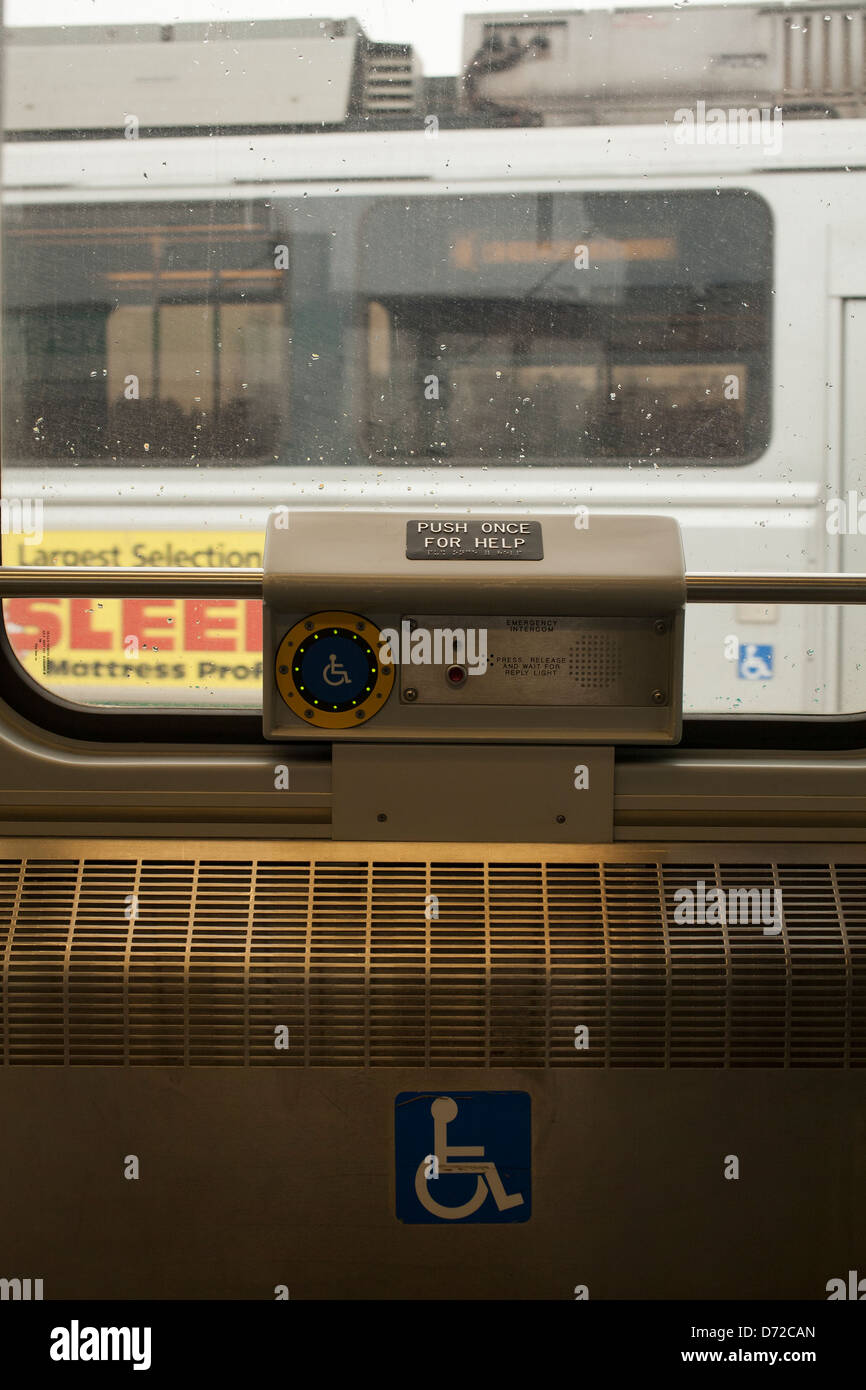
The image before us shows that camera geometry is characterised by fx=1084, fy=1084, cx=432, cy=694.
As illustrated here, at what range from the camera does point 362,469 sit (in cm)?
203

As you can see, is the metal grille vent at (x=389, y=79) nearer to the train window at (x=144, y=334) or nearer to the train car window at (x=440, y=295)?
the train car window at (x=440, y=295)

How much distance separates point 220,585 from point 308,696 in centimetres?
26

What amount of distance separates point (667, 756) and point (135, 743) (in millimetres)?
985

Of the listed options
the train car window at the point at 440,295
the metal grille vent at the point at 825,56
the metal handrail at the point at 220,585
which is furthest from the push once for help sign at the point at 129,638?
the metal grille vent at the point at 825,56

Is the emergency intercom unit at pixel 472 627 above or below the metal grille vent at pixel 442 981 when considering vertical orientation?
above

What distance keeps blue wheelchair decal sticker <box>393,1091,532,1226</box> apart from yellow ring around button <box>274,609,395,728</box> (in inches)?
25.5

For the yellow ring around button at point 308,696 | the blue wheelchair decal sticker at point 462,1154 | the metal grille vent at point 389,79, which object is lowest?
the blue wheelchair decal sticker at point 462,1154

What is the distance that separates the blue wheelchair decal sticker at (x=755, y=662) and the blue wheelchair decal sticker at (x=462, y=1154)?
0.87m

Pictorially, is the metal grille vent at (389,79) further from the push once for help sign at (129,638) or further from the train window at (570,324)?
the push once for help sign at (129,638)

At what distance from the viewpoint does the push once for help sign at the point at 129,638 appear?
2049mm

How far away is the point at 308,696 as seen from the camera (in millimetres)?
1854

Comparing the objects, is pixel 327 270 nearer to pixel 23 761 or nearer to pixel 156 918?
pixel 23 761

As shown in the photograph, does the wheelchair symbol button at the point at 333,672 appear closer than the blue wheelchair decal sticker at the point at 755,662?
Yes
